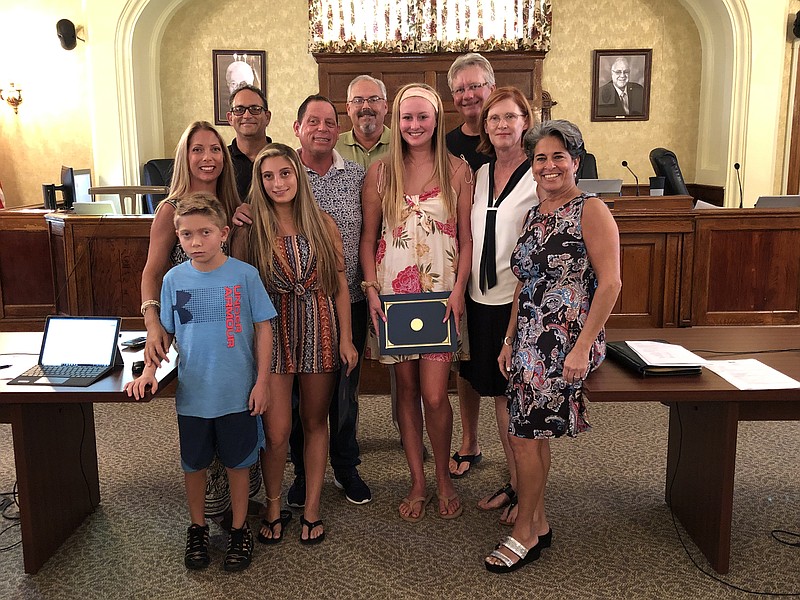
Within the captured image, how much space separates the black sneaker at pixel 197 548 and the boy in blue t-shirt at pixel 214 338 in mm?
260

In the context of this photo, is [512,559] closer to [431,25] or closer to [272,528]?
[272,528]

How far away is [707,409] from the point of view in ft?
8.52

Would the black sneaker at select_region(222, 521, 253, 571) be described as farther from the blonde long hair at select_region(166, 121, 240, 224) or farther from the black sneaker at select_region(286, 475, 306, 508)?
the blonde long hair at select_region(166, 121, 240, 224)

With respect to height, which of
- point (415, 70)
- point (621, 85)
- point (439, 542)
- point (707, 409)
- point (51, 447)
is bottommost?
point (439, 542)

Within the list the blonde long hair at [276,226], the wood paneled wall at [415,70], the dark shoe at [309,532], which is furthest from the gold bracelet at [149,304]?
the wood paneled wall at [415,70]

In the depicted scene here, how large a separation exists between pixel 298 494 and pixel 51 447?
36.0 inches

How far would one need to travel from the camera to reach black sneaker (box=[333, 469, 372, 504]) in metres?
3.03

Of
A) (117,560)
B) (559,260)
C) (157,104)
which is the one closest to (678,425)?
(559,260)

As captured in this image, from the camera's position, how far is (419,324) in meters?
2.67

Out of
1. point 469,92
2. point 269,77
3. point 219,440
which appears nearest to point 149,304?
point 219,440

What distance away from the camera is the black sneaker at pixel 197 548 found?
2.54 meters

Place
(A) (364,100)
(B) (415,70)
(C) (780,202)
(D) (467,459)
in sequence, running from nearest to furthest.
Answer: (A) (364,100)
(D) (467,459)
(C) (780,202)
(B) (415,70)

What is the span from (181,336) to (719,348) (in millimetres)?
1878

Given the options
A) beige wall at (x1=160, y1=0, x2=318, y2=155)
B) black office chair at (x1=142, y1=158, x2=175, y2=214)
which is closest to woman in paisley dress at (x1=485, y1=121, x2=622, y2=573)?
black office chair at (x1=142, y1=158, x2=175, y2=214)
